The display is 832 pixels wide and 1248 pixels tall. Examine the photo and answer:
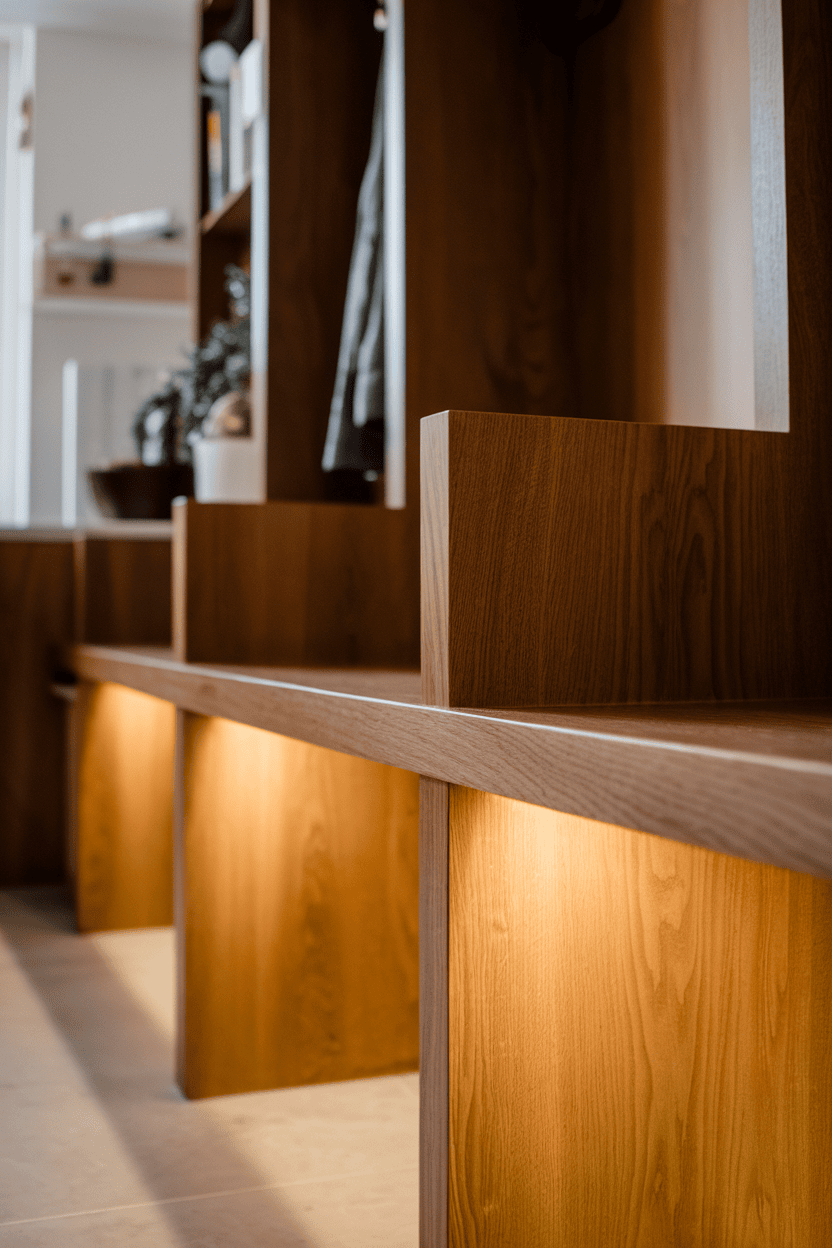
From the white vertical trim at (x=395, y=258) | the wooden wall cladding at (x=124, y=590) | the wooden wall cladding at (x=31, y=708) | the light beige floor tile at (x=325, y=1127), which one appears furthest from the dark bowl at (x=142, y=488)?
the light beige floor tile at (x=325, y=1127)

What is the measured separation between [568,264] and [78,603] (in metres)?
1.35

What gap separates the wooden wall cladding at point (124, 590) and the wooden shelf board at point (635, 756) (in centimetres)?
140

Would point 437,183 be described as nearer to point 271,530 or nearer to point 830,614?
point 271,530

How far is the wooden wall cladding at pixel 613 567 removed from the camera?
0.87m

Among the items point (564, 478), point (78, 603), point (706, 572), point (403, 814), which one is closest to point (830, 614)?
point (706, 572)

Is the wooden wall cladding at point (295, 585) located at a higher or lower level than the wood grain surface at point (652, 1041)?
higher

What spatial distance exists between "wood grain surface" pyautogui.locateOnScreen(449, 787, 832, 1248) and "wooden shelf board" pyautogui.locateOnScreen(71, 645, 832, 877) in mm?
88

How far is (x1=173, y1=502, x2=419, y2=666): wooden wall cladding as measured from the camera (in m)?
1.57

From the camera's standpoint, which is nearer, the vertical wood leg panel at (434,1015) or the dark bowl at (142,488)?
the vertical wood leg panel at (434,1015)

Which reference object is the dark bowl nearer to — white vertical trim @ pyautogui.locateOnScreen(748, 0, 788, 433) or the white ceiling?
the white ceiling

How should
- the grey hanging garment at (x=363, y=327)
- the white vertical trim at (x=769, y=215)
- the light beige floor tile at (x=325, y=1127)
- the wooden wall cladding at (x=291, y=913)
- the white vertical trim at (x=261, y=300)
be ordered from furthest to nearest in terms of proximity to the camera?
1. the white vertical trim at (x=261, y=300)
2. the grey hanging garment at (x=363, y=327)
3. the wooden wall cladding at (x=291, y=913)
4. the light beige floor tile at (x=325, y=1127)
5. the white vertical trim at (x=769, y=215)

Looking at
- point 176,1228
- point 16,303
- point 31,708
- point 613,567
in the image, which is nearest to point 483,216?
point 613,567

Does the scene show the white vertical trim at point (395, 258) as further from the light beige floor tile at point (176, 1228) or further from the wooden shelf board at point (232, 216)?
the light beige floor tile at point (176, 1228)

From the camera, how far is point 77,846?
2.34m
